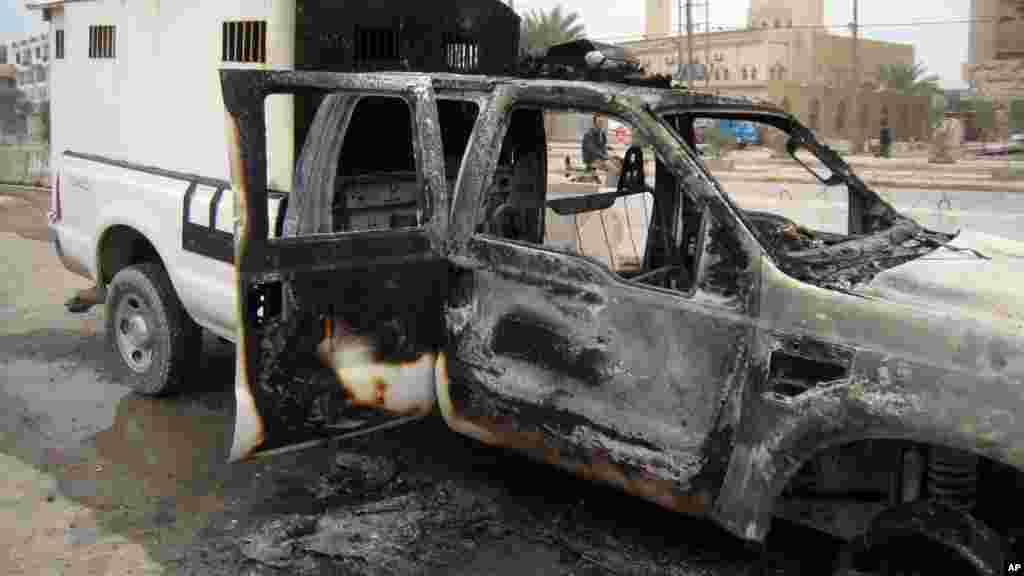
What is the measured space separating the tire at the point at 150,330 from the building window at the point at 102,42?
139 cm

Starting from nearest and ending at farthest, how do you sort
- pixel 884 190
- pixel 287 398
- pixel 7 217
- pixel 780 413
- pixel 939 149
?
1. pixel 780 413
2. pixel 287 398
3. pixel 7 217
4. pixel 884 190
5. pixel 939 149

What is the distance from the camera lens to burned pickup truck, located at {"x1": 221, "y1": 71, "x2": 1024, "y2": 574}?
9.82 ft

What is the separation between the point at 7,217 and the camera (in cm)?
1334

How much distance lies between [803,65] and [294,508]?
5740 centimetres

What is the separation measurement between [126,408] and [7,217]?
902 centimetres

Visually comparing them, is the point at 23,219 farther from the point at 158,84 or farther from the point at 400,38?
the point at 400,38

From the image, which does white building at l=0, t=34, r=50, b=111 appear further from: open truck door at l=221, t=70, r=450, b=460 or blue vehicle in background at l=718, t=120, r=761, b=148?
open truck door at l=221, t=70, r=450, b=460

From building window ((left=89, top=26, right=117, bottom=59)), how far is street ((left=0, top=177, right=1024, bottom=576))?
6.65 feet

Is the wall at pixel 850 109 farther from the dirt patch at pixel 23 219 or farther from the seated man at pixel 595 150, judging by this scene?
the dirt patch at pixel 23 219

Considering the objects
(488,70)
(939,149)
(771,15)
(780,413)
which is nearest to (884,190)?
(939,149)

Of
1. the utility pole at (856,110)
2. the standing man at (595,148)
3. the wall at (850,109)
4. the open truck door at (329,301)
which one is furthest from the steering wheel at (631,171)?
the wall at (850,109)

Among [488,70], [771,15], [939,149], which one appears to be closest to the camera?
[488,70]

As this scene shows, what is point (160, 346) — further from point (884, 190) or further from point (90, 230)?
point (884, 190)

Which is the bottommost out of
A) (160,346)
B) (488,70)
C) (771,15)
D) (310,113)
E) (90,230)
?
(160,346)
